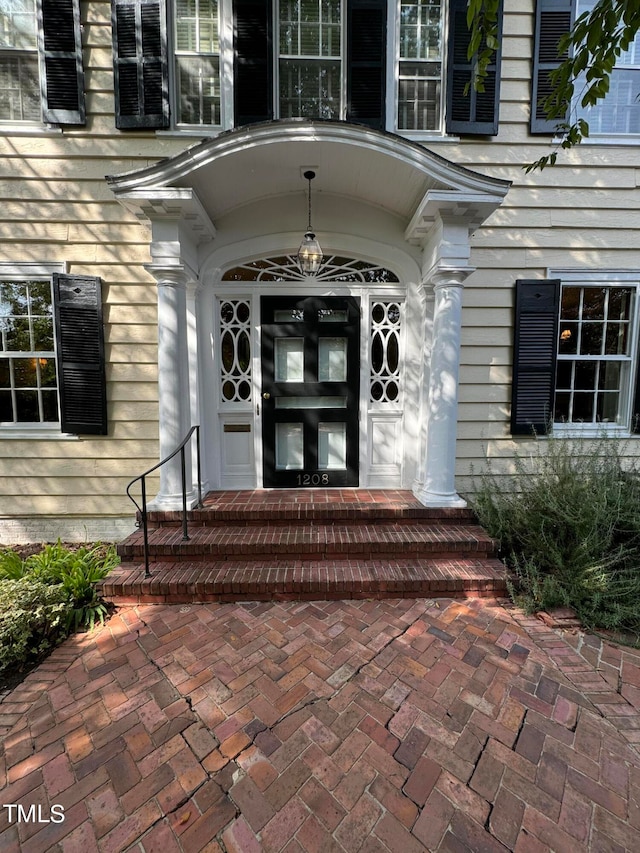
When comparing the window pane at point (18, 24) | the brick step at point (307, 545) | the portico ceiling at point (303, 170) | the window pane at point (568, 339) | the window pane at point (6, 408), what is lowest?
the brick step at point (307, 545)

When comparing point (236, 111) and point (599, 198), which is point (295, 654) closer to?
point (236, 111)

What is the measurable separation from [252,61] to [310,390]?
311 centimetres

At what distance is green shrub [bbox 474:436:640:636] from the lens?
257 centimetres

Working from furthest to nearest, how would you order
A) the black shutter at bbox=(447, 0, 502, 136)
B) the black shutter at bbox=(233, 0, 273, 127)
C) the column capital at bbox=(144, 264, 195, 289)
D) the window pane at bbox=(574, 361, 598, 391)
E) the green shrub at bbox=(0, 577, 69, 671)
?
the window pane at bbox=(574, 361, 598, 391) < the black shutter at bbox=(447, 0, 502, 136) < the black shutter at bbox=(233, 0, 273, 127) < the column capital at bbox=(144, 264, 195, 289) < the green shrub at bbox=(0, 577, 69, 671)

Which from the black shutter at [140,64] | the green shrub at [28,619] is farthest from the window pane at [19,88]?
the green shrub at [28,619]

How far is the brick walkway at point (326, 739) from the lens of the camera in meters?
1.41

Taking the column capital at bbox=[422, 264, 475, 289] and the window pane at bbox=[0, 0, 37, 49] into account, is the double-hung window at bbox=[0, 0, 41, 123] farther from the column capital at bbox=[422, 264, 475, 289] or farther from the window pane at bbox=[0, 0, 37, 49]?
the column capital at bbox=[422, 264, 475, 289]

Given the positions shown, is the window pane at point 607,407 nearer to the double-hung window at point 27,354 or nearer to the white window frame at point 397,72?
the white window frame at point 397,72

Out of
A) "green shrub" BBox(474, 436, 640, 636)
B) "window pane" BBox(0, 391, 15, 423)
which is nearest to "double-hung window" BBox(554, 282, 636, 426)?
"green shrub" BBox(474, 436, 640, 636)

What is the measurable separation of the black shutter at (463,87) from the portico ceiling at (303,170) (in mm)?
1117

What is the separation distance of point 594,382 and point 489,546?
2.34 metres

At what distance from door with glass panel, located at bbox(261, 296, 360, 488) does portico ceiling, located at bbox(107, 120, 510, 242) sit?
40.5 inches

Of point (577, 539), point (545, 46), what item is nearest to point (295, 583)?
point (577, 539)

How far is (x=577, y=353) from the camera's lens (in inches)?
156
